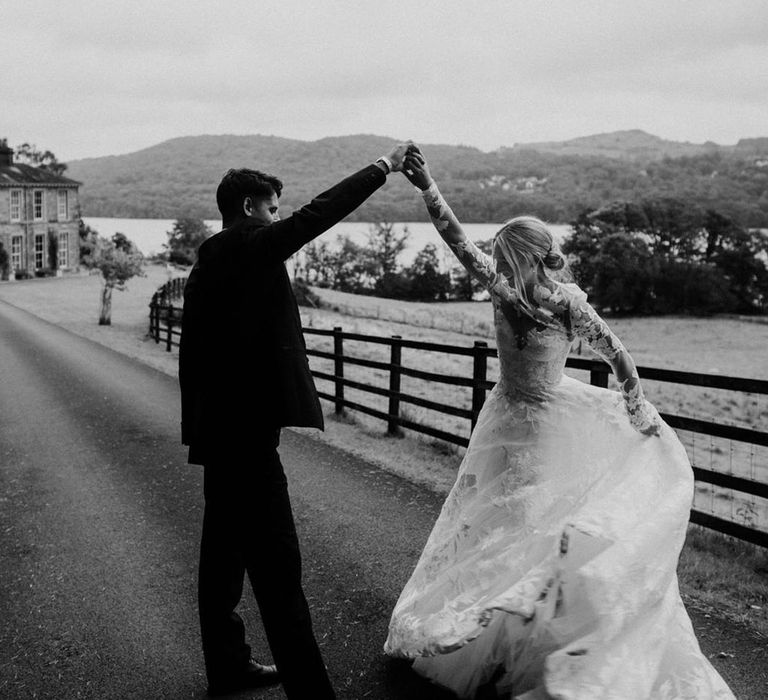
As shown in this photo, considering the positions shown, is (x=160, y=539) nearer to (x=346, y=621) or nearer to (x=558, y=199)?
(x=346, y=621)

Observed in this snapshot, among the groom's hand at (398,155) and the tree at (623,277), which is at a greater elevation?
the groom's hand at (398,155)

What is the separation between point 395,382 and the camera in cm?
957

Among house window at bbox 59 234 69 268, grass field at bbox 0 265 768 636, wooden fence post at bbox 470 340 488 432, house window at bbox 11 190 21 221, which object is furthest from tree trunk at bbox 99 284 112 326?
house window at bbox 59 234 69 268

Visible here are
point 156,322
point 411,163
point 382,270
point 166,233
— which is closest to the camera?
point 411,163

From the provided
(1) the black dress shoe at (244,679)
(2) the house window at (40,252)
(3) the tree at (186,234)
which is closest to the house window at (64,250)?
(2) the house window at (40,252)

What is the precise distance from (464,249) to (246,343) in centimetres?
132

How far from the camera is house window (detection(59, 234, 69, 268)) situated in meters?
A: 59.6

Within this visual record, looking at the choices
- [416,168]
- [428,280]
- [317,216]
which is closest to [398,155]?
[416,168]

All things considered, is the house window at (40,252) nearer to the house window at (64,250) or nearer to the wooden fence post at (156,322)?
the house window at (64,250)

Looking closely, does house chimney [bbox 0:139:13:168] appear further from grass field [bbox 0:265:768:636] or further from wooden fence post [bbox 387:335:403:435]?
wooden fence post [bbox 387:335:403:435]

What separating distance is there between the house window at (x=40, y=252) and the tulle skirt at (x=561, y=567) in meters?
60.9

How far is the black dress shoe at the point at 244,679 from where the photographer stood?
11.5ft

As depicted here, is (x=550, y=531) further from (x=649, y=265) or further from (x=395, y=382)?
(x=649, y=265)

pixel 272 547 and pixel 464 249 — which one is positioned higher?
pixel 464 249
